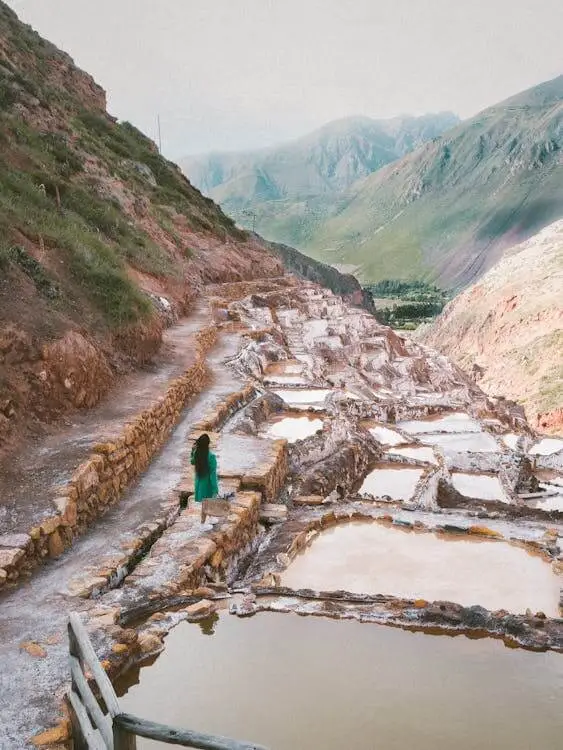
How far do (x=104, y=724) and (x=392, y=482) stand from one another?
12163mm

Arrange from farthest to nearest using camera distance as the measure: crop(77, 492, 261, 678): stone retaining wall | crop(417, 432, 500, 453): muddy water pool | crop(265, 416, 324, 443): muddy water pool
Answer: crop(417, 432, 500, 453): muddy water pool < crop(265, 416, 324, 443): muddy water pool < crop(77, 492, 261, 678): stone retaining wall

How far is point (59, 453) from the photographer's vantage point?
750cm

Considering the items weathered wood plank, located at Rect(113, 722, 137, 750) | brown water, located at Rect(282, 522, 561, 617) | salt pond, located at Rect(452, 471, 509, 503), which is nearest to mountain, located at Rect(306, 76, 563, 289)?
salt pond, located at Rect(452, 471, 509, 503)

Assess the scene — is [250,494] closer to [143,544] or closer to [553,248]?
[143,544]

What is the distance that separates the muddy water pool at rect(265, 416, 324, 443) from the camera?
44.7 ft

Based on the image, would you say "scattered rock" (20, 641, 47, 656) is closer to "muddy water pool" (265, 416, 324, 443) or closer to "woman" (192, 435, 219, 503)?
"woman" (192, 435, 219, 503)

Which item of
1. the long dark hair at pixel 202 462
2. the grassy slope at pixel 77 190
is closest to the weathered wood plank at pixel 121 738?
the long dark hair at pixel 202 462

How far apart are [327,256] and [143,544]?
179310 millimetres

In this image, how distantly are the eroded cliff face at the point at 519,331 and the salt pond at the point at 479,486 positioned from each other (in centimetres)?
3088

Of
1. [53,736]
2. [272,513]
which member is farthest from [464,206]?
[53,736]

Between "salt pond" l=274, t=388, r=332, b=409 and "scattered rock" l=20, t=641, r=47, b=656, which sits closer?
"scattered rock" l=20, t=641, r=47, b=656

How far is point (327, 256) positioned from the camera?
18075cm

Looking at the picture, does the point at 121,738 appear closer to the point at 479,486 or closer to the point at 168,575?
the point at 168,575

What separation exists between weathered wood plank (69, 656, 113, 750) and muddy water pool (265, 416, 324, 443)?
976cm
